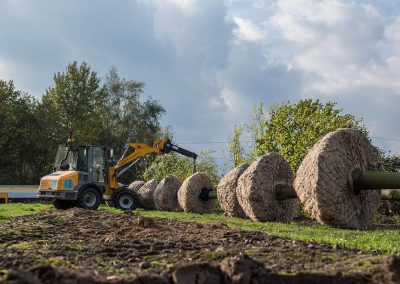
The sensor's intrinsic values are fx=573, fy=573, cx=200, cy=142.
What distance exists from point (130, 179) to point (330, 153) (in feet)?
146

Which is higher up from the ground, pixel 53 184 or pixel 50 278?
pixel 53 184

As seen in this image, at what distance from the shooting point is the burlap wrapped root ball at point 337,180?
37.6ft

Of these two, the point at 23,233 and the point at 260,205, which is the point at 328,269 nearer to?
the point at 23,233

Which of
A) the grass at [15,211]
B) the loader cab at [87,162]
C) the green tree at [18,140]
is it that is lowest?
the grass at [15,211]

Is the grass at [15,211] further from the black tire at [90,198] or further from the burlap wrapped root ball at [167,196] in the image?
the burlap wrapped root ball at [167,196]

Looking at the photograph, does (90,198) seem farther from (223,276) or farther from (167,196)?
(223,276)

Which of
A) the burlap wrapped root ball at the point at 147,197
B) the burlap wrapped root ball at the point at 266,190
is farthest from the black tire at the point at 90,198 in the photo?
the burlap wrapped root ball at the point at 266,190

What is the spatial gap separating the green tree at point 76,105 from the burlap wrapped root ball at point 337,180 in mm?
43127

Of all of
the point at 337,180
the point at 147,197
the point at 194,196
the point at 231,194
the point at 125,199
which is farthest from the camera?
the point at 147,197

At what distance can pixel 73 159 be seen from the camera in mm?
22562

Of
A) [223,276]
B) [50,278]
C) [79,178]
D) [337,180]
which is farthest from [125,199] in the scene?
A: [50,278]

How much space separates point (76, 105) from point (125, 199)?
33.2 m

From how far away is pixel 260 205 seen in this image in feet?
52.0

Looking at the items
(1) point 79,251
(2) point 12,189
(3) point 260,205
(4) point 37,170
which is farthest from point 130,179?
(1) point 79,251
